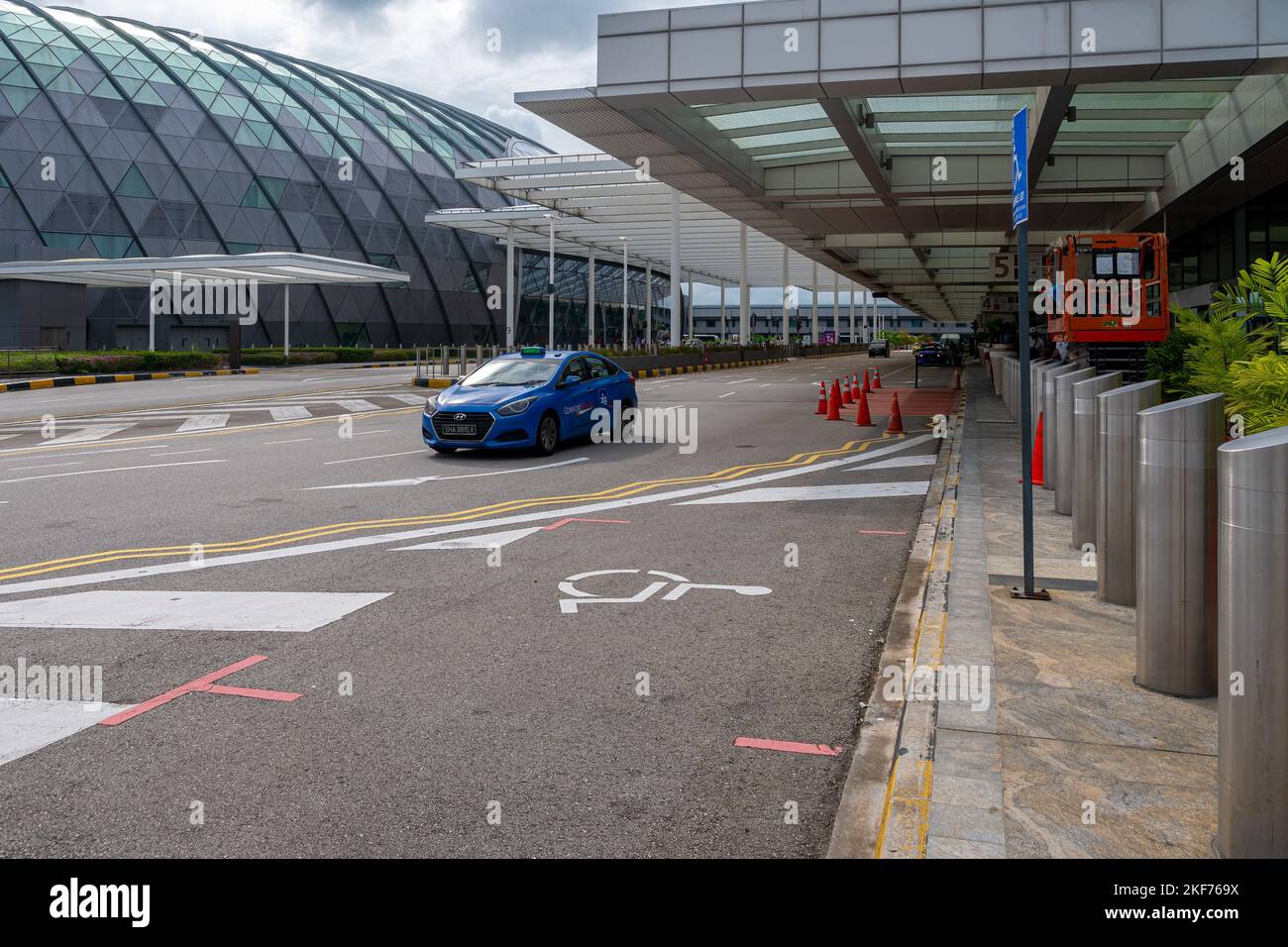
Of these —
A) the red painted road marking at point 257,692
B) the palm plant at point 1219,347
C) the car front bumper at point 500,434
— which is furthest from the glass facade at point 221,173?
the palm plant at point 1219,347

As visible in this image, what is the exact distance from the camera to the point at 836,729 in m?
4.80

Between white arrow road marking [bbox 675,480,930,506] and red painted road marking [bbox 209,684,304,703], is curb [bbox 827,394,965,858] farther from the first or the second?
white arrow road marking [bbox 675,480,930,506]

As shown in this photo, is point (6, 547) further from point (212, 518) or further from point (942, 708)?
point (942, 708)

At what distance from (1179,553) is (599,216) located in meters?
51.5

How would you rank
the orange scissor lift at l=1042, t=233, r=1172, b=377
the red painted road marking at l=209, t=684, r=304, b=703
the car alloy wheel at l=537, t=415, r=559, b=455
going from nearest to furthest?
the red painted road marking at l=209, t=684, r=304, b=703 → the car alloy wheel at l=537, t=415, r=559, b=455 → the orange scissor lift at l=1042, t=233, r=1172, b=377

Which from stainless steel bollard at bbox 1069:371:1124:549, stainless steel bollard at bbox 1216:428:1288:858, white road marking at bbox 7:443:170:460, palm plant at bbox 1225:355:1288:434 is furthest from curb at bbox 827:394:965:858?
white road marking at bbox 7:443:170:460

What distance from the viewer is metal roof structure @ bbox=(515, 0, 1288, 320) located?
56.4 feet

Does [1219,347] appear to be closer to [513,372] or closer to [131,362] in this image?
[513,372]

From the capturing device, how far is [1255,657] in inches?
131

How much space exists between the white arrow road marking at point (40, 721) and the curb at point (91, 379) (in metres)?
30.7

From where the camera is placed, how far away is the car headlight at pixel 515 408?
15.1 m

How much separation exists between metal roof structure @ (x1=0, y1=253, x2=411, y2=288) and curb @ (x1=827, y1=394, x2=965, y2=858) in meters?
38.2

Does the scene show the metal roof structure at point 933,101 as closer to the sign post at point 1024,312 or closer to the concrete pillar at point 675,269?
the concrete pillar at point 675,269

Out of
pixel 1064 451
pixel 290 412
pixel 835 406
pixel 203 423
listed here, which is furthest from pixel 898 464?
pixel 290 412
